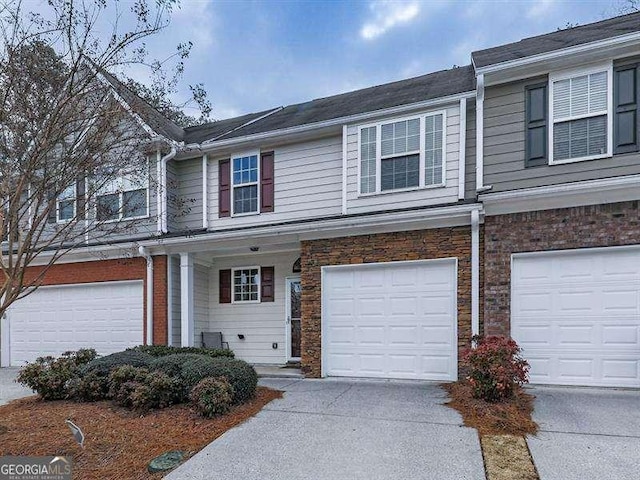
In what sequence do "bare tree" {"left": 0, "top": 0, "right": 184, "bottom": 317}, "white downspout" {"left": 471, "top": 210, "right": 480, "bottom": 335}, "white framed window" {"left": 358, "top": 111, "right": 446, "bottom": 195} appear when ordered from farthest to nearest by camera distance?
"white framed window" {"left": 358, "top": 111, "right": 446, "bottom": 195}
"white downspout" {"left": 471, "top": 210, "right": 480, "bottom": 335}
"bare tree" {"left": 0, "top": 0, "right": 184, "bottom": 317}

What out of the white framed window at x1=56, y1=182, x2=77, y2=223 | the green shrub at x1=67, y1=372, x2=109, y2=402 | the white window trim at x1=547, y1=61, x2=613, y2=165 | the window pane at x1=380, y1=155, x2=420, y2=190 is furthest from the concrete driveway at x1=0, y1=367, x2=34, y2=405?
the white window trim at x1=547, y1=61, x2=613, y2=165

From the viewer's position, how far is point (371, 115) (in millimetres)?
8609

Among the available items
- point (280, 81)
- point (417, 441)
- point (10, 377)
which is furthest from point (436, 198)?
point (280, 81)

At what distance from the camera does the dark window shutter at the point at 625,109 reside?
7031 mm

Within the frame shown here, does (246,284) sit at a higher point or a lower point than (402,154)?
lower

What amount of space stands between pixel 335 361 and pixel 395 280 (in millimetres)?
1989

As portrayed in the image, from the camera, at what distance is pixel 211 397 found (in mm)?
5559

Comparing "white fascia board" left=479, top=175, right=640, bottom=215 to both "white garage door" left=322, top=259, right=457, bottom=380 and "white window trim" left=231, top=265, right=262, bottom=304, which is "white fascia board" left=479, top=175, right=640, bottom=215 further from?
"white window trim" left=231, top=265, right=262, bottom=304

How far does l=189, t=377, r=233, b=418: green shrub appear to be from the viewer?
218 inches

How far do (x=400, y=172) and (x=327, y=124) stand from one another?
190cm

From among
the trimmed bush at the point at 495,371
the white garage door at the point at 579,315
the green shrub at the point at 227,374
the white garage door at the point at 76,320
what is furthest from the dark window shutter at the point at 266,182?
the trimmed bush at the point at 495,371

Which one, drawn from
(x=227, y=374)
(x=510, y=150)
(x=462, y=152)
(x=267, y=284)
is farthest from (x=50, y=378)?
(x=510, y=150)

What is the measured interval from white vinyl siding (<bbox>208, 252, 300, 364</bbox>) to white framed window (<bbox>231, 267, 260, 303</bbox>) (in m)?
0.13

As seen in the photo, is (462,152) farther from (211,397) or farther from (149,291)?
(149,291)
